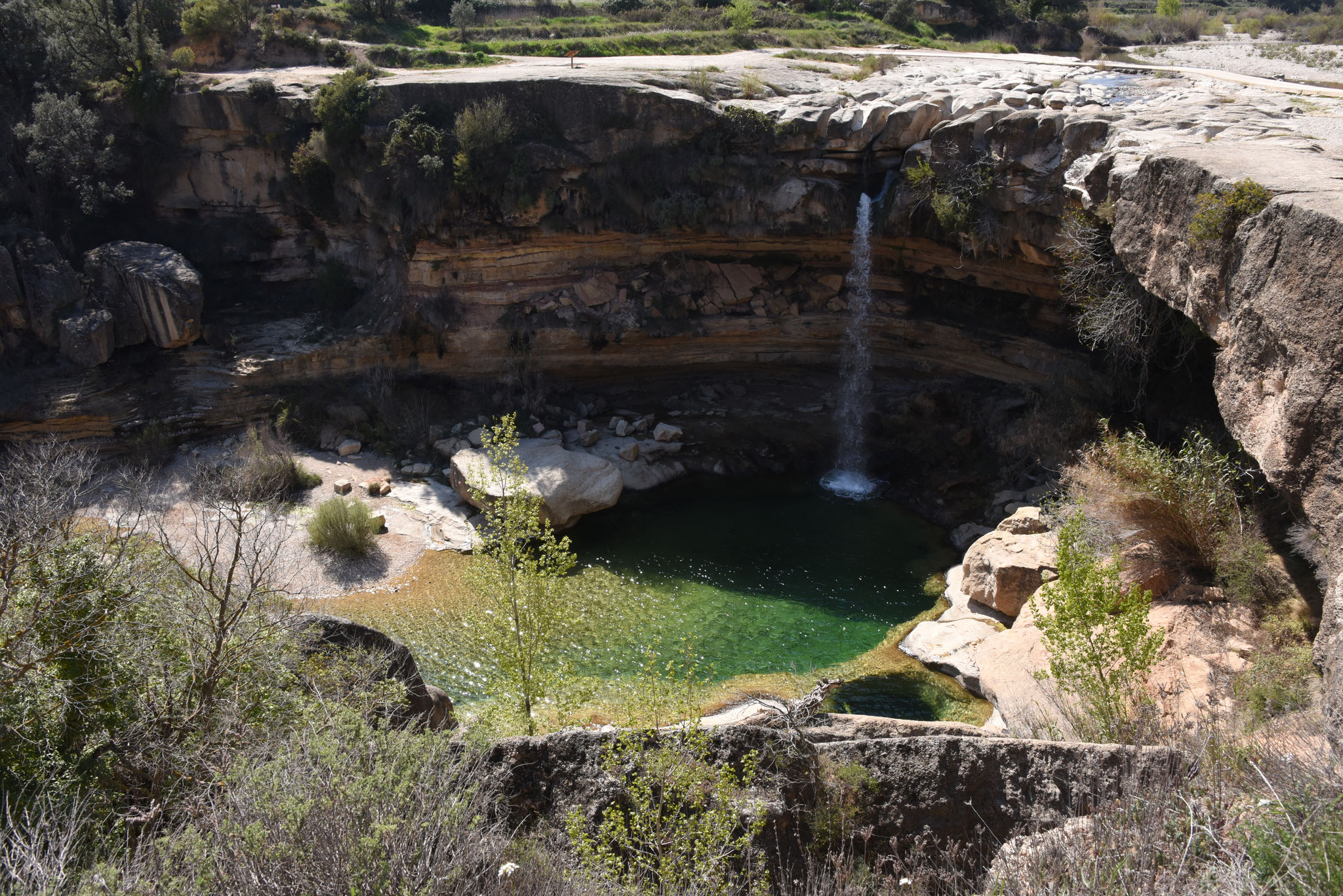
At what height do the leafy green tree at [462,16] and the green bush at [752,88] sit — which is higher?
the leafy green tree at [462,16]

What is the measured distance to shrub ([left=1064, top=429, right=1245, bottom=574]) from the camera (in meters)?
11.7

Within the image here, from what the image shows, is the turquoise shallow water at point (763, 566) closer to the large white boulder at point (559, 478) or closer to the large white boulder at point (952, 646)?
the large white boulder at point (559, 478)

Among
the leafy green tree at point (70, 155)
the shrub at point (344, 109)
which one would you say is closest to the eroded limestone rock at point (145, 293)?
the leafy green tree at point (70, 155)

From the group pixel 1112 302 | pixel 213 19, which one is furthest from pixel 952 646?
pixel 213 19

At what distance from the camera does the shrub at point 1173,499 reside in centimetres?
1167

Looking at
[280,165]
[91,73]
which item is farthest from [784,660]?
[91,73]

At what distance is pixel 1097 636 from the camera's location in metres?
9.25

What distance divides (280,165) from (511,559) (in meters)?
19.0

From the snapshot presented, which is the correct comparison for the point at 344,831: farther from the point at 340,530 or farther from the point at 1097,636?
the point at 340,530

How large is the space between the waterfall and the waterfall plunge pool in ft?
3.23

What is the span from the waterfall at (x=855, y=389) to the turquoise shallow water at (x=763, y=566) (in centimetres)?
93

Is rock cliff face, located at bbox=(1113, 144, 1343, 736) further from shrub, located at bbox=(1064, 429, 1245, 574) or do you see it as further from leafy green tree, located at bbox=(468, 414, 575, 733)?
leafy green tree, located at bbox=(468, 414, 575, 733)

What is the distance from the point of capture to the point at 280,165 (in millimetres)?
23672

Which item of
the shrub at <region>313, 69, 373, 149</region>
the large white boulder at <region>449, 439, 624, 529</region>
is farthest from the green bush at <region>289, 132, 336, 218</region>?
the large white boulder at <region>449, 439, 624, 529</region>
